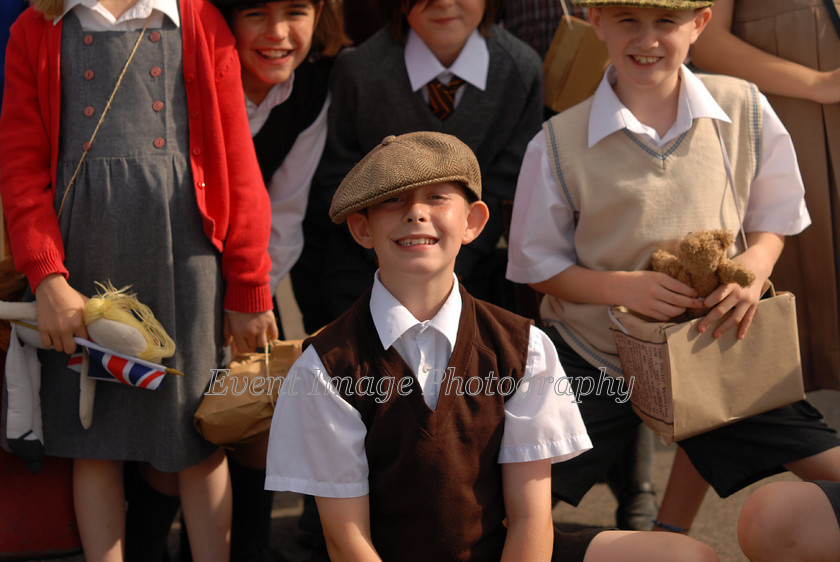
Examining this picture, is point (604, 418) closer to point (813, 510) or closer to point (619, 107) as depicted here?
point (813, 510)

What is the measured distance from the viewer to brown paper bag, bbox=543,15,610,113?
3.05 metres

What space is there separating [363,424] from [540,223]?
3.07 feet

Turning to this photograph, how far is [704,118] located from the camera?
8.48 ft

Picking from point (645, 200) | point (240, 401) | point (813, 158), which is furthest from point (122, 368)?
point (813, 158)

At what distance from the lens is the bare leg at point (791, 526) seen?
2047 millimetres

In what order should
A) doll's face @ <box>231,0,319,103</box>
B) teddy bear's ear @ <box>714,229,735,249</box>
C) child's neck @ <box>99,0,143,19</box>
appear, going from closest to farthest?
teddy bear's ear @ <box>714,229,735,249</box> → child's neck @ <box>99,0,143,19</box> → doll's face @ <box>231,0,319,103</box>

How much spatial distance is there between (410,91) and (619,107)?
78 cm

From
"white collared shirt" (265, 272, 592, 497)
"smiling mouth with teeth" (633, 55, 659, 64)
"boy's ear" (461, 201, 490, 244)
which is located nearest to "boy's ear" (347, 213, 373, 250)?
"white collared shirt" (265, 272, 592, 497)

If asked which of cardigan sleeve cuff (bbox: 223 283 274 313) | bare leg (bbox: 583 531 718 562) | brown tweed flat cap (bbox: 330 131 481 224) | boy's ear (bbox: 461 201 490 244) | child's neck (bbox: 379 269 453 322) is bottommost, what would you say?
bare leg (bbox: 583 531 718 562)

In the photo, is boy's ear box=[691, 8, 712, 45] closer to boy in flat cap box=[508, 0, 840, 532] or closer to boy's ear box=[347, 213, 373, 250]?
boy in flat cap box=[508, 0, 840, 532]

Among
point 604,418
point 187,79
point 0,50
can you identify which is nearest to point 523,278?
point 604,418

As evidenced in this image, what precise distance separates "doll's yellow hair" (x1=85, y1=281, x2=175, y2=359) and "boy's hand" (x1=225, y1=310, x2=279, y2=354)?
0.69 ft

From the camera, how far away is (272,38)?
2.75 meters

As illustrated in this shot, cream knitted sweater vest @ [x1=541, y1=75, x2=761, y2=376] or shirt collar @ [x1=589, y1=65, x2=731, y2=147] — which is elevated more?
shirt collar @ [x1=589, y1=65, x2=731, y2=147]
